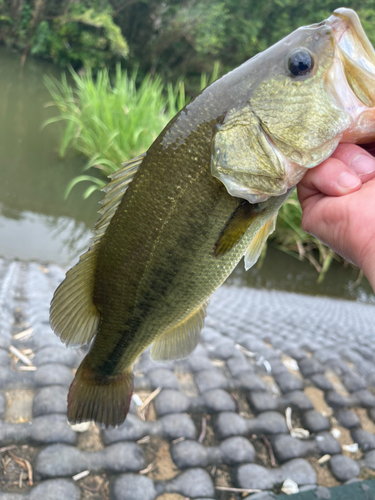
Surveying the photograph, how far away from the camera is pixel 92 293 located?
122 centimetres

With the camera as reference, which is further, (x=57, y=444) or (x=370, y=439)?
(x=370, y=439)

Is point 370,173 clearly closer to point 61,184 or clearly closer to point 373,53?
point 373,53

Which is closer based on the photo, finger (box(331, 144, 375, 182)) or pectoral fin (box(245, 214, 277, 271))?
finger (box(331, 144, 375, 182))

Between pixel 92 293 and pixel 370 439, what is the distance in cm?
165

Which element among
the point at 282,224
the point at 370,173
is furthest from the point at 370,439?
the point at 282,224

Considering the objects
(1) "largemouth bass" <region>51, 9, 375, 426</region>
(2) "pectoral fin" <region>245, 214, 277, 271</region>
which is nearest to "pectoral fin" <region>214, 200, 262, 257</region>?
(1) "largemouth bass" <region>51, 9, 375, 426</region>

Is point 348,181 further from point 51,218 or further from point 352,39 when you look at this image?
point 51,218

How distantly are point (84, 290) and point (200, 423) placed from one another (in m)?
0.94

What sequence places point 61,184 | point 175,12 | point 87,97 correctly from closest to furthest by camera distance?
point 61,184 < point 87,97 < point 175,12

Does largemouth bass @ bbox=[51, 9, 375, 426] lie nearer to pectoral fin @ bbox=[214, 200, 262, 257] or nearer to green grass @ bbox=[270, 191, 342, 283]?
pectoral fin @ bbox=[214, 200, 262, 257]

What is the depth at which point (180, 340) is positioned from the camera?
4.65 ft

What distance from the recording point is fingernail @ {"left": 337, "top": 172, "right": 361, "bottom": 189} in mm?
1088

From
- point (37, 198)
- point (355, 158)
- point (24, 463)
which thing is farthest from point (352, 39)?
point (37, 198)

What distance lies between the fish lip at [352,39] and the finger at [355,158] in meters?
0.23
